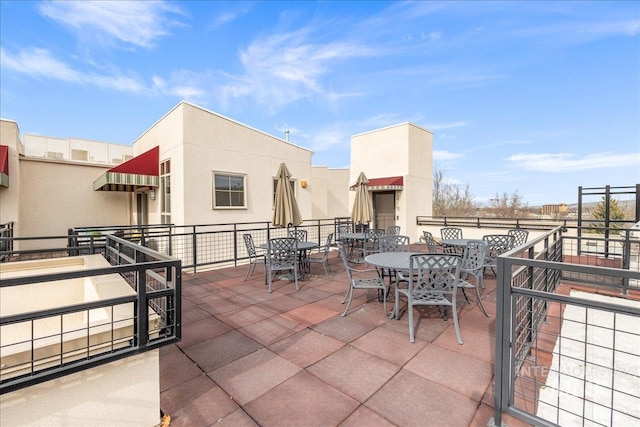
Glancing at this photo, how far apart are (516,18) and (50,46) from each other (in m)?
13.8

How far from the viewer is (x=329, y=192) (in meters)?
14.8

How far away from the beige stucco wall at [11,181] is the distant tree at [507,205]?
70.7 feet

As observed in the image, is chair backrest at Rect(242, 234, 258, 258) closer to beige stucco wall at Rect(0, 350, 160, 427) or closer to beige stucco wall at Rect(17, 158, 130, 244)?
beige stucco wall at Rect(0, 350, 160, 427)

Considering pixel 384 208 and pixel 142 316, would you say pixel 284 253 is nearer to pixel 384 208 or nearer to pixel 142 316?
pixel 142 316

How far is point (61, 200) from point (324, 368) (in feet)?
37.0

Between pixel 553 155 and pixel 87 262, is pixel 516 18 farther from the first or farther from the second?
pixel 553 155

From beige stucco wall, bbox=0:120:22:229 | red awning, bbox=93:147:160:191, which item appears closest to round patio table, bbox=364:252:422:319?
red awning, bbox=93:147:160:191

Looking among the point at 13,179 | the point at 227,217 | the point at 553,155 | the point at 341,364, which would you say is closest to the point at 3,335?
the point at 341,364

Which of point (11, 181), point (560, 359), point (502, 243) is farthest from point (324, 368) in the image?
point (11, 181)

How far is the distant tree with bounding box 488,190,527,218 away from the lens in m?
17.4

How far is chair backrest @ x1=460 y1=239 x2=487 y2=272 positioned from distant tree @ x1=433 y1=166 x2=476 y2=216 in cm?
1649

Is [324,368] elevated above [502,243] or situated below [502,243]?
below

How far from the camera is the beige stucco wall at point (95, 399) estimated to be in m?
1.42

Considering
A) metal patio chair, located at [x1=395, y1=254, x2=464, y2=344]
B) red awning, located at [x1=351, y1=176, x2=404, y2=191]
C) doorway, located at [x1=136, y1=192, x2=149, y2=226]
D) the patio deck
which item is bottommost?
the patio deck
